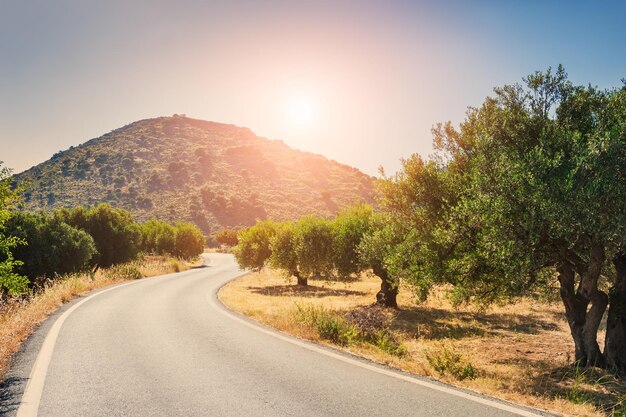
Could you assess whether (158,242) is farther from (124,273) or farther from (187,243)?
(124,273)

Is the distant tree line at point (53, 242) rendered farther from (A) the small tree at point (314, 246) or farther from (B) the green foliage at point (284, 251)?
(A) the small tree at point (314, 246)

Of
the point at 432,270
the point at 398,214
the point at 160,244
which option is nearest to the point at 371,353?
the point at 432,270

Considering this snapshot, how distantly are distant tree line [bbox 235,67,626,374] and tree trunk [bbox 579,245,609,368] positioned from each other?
3 cm

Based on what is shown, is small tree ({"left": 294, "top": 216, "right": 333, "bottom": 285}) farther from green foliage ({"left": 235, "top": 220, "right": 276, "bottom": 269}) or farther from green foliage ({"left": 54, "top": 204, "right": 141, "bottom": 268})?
green foliage ({"left": 54, "top": 204, "right": 141, "bottom": 268})

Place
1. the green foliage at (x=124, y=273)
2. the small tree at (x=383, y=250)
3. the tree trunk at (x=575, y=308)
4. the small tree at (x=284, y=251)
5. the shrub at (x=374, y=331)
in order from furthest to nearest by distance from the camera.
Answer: the small tree at (x=284, y=251) → the green foliage at (x=124, y=273) → the small tree at (x=383, y=250) → the shrub at (x=374, y=331) → the tree trunk at (x=575, y=308)

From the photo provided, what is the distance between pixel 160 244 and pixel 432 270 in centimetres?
5109

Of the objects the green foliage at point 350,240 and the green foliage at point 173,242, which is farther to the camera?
the green foliage at point 173,242

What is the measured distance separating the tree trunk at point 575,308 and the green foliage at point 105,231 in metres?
37.2

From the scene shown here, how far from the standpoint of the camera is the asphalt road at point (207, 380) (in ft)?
19.6

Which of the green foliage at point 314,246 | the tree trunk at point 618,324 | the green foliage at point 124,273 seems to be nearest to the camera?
the tree trunk at point 618,324

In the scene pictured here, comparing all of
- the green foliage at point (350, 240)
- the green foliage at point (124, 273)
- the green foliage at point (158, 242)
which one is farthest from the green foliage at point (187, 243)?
the green foliage at point (350, 240)

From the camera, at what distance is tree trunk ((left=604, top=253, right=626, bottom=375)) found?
1018cm

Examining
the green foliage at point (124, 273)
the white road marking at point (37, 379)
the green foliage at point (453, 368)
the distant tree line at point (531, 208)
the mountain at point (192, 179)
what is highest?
the mountain at point (192, 179)

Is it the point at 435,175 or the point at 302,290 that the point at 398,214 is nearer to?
the point at 435,175
